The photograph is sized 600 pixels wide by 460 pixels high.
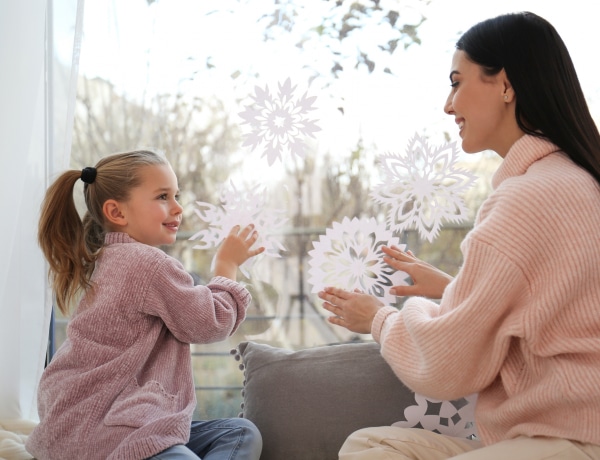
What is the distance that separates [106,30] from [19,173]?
0.48 meters

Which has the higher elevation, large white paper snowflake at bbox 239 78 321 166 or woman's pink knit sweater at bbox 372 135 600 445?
large white paper snowflake at bbox 239 78 321 166

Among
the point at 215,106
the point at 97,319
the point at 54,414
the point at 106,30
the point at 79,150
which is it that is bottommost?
the point at 54,414

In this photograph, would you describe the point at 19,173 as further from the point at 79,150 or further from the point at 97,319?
the point at 97,319

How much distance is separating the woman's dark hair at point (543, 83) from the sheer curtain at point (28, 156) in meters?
1.23

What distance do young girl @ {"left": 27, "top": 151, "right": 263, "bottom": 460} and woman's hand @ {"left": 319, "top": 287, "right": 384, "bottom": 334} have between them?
0.22 m

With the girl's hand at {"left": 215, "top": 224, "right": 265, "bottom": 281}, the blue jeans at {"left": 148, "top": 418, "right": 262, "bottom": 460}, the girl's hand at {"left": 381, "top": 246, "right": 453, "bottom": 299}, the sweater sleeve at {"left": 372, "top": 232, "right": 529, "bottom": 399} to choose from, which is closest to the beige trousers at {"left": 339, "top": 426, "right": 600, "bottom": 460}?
the sweater sleeve at {"left": 372, "top": 232, "right": 529, "bottom": 399}

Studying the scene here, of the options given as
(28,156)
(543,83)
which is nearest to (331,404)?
(543,83)

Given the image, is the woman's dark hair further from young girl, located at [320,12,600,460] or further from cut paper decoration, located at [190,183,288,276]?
cut paper decoration, located at [190,183,288,276]

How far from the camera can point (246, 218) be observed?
2.02 m

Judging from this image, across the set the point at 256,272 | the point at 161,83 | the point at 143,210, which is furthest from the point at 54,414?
the point at 161,83

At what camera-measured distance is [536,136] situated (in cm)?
141

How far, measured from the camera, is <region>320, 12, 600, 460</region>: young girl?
4.17ft

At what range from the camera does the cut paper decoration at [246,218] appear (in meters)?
2.01

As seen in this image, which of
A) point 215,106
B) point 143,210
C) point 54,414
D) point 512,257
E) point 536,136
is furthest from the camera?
point 215,106
